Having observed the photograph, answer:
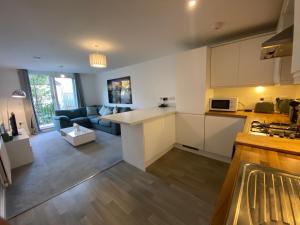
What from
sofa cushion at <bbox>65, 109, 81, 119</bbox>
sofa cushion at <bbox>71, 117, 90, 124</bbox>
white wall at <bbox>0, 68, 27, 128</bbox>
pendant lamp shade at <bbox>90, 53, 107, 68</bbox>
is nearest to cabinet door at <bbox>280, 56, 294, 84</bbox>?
pendant lamp shade at <bbox>90, 53, 107, 68</bbox>

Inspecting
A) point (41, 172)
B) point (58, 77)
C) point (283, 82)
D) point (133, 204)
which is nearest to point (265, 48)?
point (283, 82)

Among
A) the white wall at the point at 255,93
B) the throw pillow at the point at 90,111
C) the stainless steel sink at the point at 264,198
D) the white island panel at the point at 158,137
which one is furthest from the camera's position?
the throw pillow at the point at 90,111

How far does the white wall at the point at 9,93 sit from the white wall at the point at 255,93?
6075 millimetres

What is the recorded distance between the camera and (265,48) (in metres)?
1.42

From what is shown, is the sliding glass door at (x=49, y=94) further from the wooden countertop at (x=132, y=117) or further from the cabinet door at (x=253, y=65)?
the cabinet door at (x=253, y=65)

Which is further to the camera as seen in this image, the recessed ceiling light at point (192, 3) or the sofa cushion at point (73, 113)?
the sofa cushion at point (73, 113)

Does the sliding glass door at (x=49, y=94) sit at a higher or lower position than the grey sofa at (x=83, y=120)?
higher

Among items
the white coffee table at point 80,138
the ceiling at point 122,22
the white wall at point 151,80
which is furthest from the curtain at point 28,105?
the white wall at point 151,80

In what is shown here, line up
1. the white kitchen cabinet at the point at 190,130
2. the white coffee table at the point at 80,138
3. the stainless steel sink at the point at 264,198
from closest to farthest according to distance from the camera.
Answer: the stainless steel sink at the point at 264,198 → the white kitchen cabinet at the point at 190,130 → the white coffee table at the point at 80,138

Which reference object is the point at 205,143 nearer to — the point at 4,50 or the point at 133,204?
the point at 133,204

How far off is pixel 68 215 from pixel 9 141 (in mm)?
2128

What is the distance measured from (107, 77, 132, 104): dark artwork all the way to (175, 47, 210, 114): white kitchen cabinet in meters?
2.48

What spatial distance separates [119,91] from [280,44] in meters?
4.74

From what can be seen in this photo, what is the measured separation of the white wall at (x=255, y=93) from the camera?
2310 millimetres
